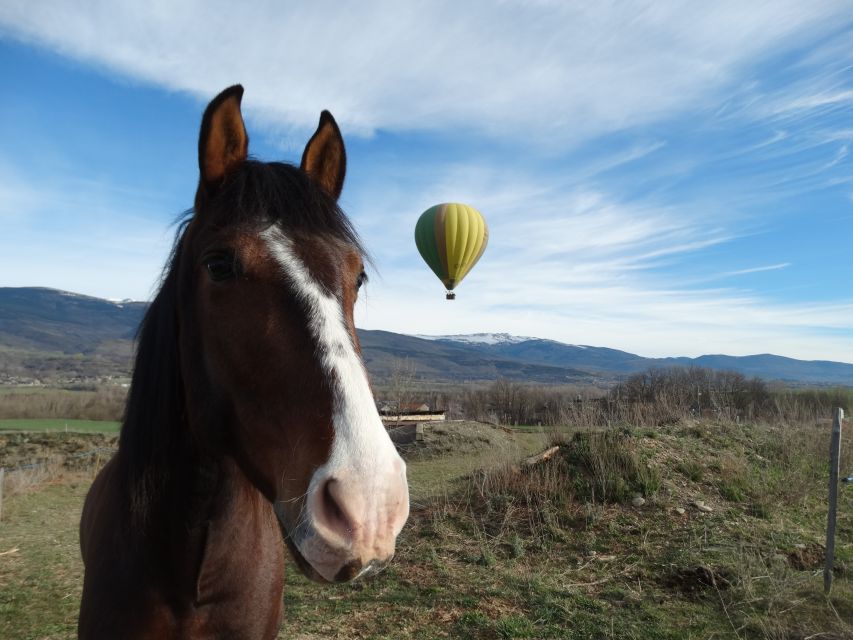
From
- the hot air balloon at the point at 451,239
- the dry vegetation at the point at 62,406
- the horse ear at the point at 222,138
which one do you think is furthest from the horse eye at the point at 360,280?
the dry vegetation at the point at 62,406

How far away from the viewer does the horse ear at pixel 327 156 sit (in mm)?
2168

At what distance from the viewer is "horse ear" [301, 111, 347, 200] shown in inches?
85.4

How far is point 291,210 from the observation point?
1.73 meters

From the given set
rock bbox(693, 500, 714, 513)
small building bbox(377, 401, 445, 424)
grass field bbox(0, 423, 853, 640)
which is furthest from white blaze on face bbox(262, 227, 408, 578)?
small building bbox(377, 401, 445, 424)

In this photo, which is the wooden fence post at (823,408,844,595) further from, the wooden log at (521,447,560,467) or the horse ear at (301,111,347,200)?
the horse ear at (301,111,347,200)

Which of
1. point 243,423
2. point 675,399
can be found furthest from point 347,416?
point 675,399

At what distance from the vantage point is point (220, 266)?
163cm

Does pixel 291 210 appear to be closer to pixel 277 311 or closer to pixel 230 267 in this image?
pixel 230 267

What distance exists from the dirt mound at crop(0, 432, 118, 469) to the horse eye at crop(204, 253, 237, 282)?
64.3 feet

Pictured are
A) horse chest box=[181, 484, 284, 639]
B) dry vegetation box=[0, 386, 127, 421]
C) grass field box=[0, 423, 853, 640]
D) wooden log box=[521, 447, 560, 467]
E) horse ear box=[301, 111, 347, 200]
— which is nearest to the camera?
horse chest box=[181, 484, 284, 639]

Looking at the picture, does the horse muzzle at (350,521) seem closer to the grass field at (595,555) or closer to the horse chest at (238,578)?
the horse chest at (238,578)

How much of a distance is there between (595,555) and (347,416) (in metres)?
7.31

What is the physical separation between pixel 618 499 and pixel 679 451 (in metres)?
2.34

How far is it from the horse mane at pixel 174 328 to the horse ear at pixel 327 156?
27cm
